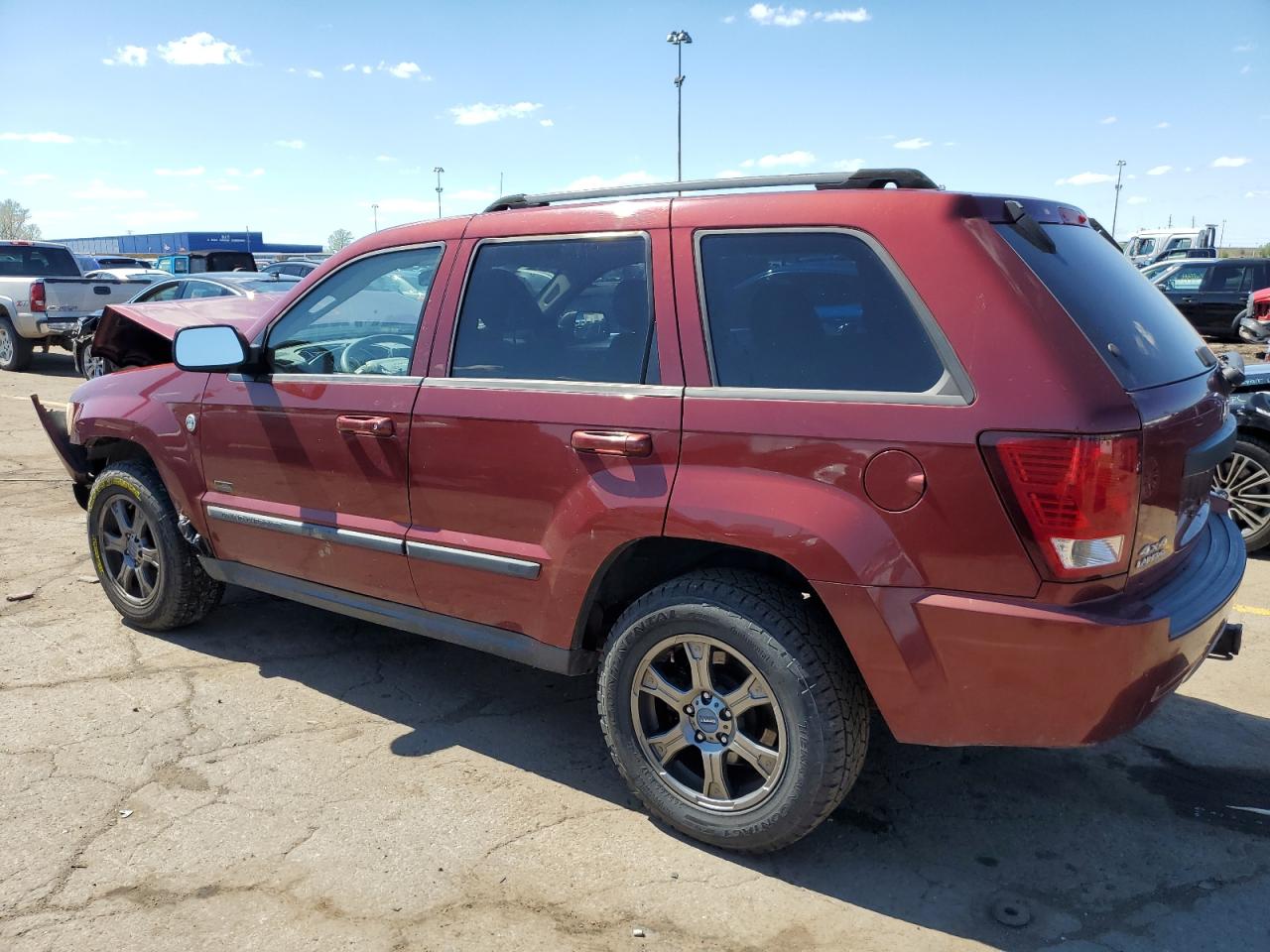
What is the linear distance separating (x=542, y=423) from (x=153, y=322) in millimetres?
2932

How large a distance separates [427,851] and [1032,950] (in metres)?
1.71

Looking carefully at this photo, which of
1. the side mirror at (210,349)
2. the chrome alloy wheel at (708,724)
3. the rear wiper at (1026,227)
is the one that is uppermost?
the rear wiper at (1026,227)

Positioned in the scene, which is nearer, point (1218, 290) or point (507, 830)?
point (507, 830)

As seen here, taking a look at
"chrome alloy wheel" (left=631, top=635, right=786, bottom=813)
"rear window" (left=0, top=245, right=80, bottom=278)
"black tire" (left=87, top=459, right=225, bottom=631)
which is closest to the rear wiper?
"chrome alloy wheel" (left=631, top=635, right=786, bottom=813)

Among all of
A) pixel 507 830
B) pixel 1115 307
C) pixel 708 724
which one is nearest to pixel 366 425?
pixel 507 830

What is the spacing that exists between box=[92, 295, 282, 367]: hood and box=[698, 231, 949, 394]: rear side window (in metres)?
3.00

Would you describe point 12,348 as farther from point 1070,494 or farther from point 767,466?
point 1070,494

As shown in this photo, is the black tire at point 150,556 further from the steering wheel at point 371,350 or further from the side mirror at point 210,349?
the steering wheel at point 371,350

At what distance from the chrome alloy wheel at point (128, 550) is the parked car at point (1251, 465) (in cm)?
561

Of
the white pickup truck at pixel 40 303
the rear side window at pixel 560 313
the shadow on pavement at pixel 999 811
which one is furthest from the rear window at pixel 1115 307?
the white pickup truck at pixel 40 303

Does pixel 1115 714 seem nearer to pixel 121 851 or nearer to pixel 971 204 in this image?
pixel 971 204

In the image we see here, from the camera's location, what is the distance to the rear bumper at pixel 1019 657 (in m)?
2.36

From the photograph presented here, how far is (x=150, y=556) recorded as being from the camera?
4586 millimetres

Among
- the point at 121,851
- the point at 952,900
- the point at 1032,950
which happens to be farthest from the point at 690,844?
the point at 121,851
